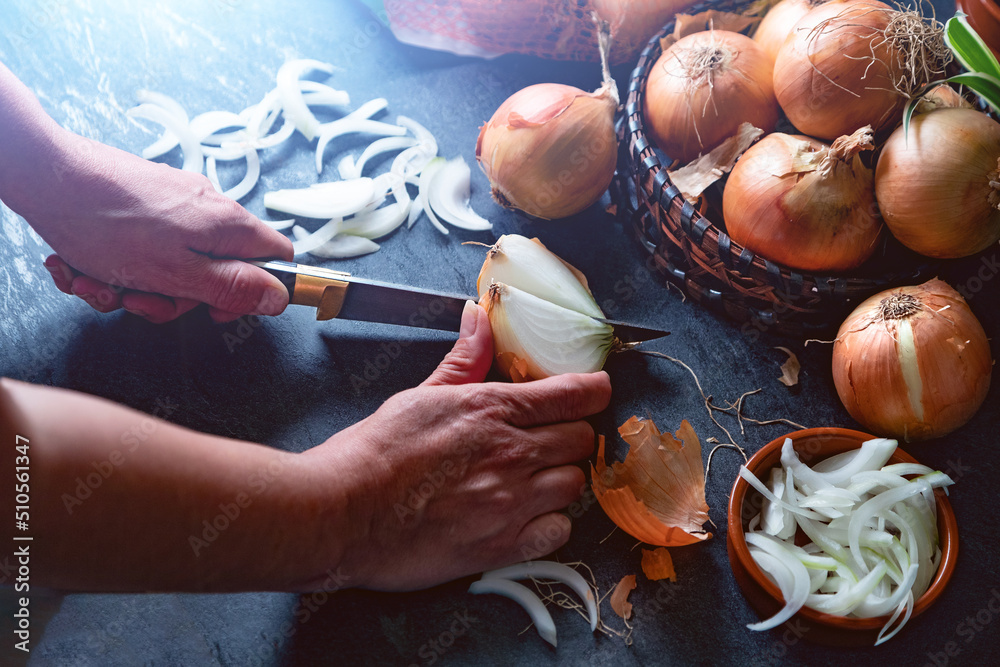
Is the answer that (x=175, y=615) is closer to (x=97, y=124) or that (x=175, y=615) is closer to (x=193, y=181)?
(x=193, y=181)

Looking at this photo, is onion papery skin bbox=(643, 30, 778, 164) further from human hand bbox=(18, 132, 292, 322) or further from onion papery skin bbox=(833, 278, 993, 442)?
human hand bbox=(18, 132, 292, 322)

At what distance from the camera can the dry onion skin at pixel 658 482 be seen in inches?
37.0

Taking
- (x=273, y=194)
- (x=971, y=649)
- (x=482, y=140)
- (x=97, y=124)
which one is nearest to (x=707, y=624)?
(x=971, y=649)

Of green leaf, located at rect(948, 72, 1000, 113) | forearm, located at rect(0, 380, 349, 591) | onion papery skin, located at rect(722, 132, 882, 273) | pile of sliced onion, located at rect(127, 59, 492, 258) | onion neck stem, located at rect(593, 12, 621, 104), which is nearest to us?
forearm, located at rect(0, 380, 349, 591)

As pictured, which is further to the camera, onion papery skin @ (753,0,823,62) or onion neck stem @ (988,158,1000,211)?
onion papery skin @ (753,0,823,62)

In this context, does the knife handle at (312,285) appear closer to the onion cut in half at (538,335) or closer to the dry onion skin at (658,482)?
the onion cut in half at (538,335)

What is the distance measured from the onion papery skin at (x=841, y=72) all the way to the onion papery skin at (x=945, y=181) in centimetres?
6

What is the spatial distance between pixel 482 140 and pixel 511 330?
0.41 meters

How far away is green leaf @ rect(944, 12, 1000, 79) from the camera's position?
84 cm

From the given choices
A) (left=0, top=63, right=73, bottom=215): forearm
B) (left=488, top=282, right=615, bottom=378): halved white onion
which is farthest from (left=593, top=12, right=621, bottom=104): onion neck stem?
(left=0, top=63, right=73, bottom=215): forearm

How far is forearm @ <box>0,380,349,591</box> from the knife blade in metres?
0.33

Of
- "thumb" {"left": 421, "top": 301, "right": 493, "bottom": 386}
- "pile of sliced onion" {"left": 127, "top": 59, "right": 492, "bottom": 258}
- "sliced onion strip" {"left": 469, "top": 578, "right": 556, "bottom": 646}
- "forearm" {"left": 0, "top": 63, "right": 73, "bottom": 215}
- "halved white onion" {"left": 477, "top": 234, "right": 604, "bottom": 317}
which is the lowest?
"sliced onion strip" {"left": 469, "top": 578, "right": 556, "bottom": 646}

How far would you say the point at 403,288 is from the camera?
1.08 metres

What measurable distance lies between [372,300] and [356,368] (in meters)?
0.13
